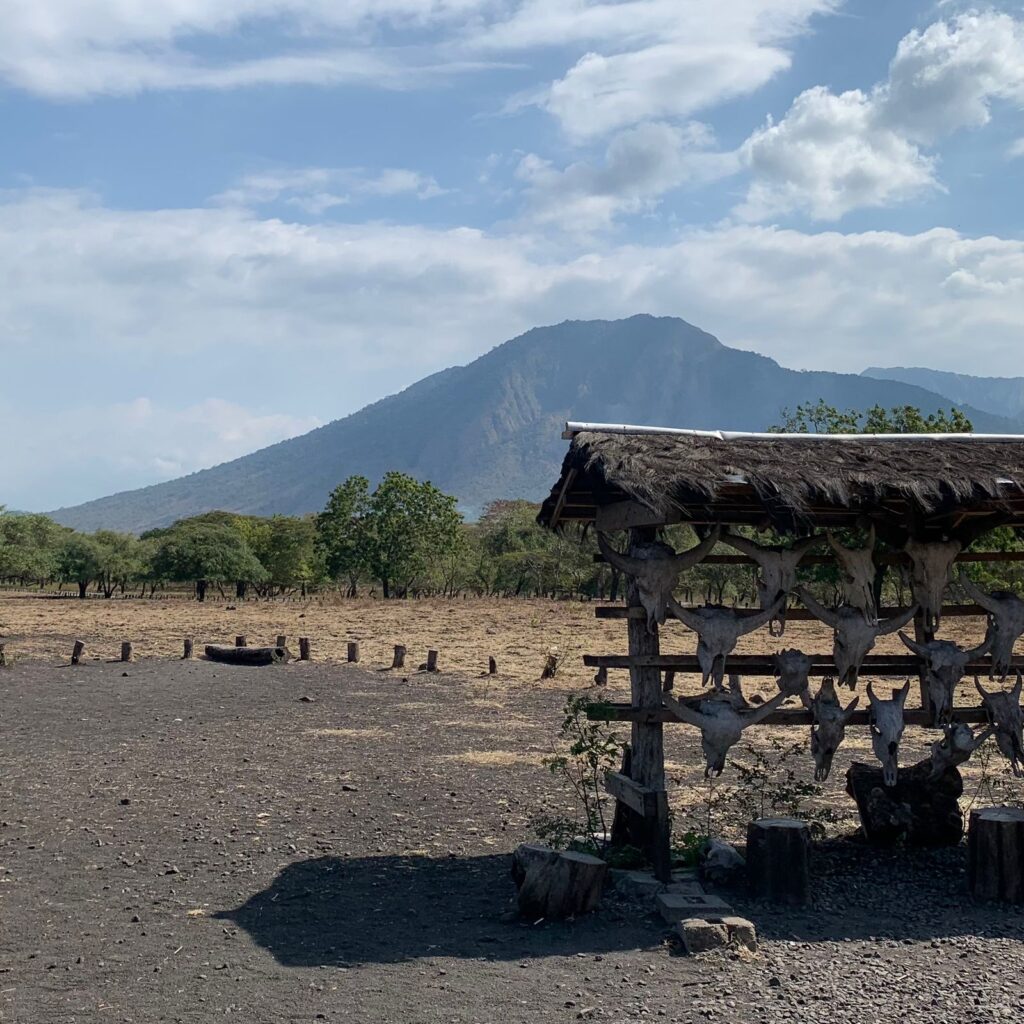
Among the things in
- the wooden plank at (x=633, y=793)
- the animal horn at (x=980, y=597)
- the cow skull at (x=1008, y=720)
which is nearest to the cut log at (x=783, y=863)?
the wooden plank at (x=633, y=793)

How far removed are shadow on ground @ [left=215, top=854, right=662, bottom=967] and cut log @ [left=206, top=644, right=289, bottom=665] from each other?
51.2 feet

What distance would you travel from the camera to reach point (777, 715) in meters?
8.18

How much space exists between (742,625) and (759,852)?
1569mm

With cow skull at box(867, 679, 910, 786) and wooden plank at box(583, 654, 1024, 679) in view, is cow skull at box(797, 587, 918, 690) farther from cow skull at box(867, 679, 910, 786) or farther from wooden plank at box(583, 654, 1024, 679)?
cow skull at box(867, 679, 910, 786)

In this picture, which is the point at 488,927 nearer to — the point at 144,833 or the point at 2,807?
the point at 144,833

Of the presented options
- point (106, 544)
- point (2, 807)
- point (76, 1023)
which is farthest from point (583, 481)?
point (106, 544)

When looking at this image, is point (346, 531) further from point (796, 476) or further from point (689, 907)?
point (689, 907)

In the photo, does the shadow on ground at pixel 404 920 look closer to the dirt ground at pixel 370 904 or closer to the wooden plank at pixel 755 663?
the dirt ground at pixel 370 904

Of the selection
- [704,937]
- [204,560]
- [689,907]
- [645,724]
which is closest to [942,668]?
[645,724]

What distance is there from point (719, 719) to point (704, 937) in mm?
1670

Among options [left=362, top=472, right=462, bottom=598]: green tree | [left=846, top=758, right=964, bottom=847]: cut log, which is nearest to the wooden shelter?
[left=846, top=758, right=964, bottom=847]: cut log

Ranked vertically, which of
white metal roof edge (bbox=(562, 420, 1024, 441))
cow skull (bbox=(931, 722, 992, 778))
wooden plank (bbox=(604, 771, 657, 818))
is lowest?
wooden plank (bbox=(604, 771, 657, 818))

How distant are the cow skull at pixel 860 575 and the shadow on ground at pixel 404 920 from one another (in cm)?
282

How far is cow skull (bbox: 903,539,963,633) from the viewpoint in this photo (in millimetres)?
8367
